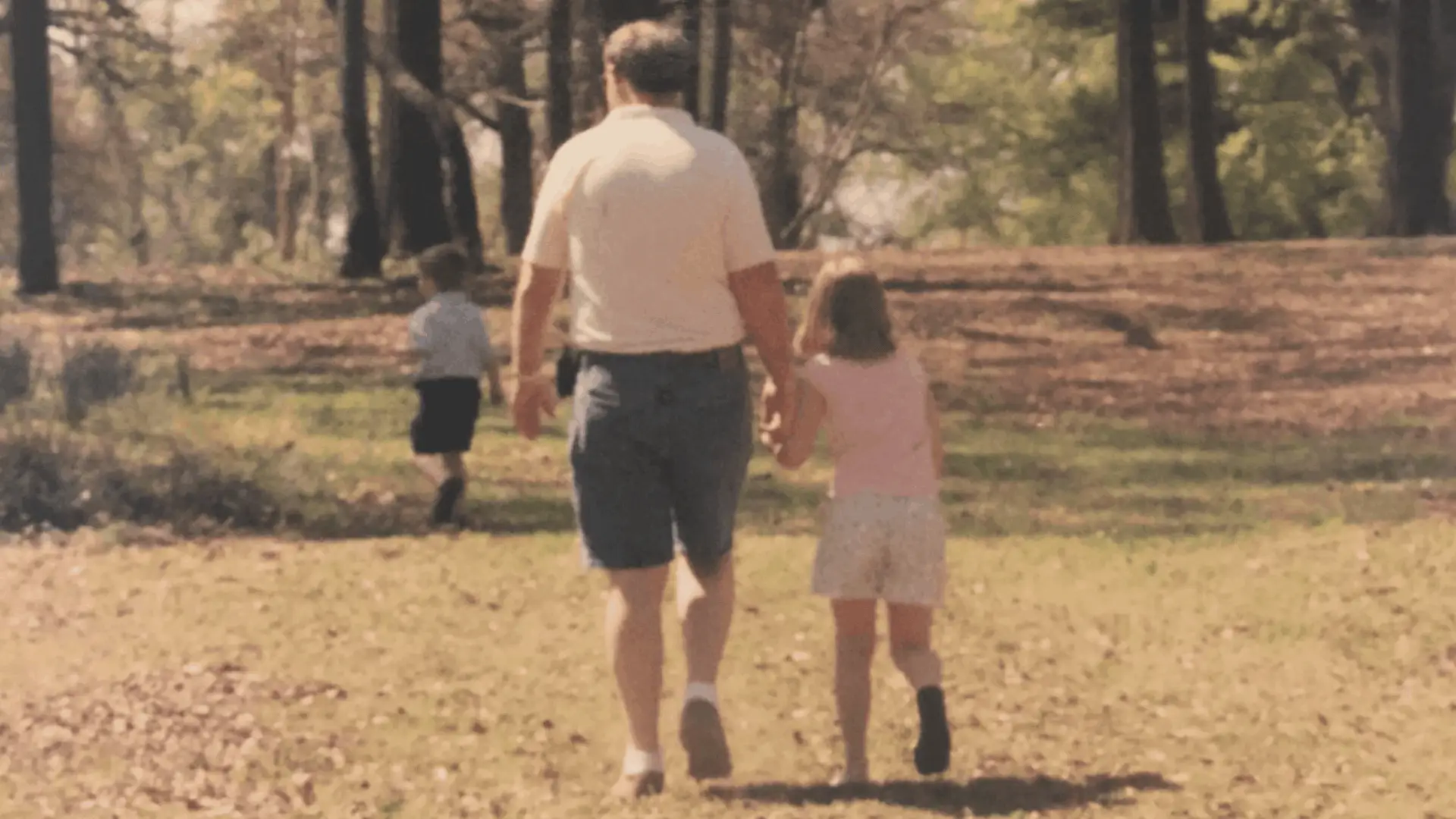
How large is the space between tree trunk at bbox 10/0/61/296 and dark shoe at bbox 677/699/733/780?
6512mm

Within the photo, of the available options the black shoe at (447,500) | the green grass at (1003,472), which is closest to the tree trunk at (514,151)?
the green grass at (1003,472)

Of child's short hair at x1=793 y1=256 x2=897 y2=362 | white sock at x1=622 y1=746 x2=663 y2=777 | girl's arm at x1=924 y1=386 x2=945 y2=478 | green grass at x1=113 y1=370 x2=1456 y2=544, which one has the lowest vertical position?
white sock at x1=622 y1=746 x2=663 y2=777

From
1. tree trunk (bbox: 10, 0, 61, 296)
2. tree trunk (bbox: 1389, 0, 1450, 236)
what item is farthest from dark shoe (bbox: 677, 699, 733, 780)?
tree trunk (bbox: 1389, 0, 1450, 236)

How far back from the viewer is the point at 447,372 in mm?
8438

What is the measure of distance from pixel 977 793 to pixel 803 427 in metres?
1.02

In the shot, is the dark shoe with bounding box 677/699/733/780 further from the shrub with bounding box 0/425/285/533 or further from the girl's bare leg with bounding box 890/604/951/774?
the shrub with bounding box 0/425/285/533

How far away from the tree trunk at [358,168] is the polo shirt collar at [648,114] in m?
9.27

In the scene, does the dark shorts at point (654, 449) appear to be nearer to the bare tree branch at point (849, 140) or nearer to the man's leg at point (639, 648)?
the man's leg at point (639, 648)

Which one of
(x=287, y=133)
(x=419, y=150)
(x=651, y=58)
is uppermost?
(x=287, y=133)

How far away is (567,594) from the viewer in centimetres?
759

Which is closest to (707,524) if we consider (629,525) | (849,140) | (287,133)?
(629,525)

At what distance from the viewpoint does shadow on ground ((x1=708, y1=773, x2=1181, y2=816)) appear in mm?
A: 5055

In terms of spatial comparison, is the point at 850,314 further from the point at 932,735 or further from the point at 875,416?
the point at 932,735

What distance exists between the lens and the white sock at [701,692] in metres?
4.96
